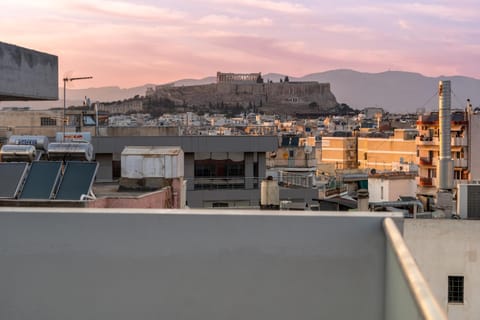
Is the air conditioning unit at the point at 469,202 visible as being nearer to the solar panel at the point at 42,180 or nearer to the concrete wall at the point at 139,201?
the concrete wall at the point at 139,201

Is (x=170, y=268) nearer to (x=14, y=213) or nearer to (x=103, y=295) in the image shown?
(x=103, y=295)

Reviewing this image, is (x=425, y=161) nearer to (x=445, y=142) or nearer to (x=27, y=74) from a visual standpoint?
(x=445, y=142)

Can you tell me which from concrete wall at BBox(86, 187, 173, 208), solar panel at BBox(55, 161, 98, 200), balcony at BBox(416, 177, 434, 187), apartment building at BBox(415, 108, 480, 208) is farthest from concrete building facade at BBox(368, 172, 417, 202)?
solar panel at BBox(55, 161, 98, 200)

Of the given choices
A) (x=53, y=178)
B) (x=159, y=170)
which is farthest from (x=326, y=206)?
(x=53, y=178)

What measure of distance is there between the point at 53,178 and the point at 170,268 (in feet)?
12.6

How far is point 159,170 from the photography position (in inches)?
366

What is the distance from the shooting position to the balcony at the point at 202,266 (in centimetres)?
351

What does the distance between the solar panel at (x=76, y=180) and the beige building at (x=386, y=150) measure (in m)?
44.2

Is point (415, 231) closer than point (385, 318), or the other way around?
point (385, 318)

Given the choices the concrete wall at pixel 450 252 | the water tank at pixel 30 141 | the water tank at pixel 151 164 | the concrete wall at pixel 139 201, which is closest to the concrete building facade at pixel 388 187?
the concrete wall at pixel 450 252

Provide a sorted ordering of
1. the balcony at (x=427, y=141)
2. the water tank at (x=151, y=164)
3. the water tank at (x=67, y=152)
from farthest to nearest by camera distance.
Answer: the balcony at (x=427, y=141)
the water tank at (x=151, y=164)
the water tank at (x=67, y=152)

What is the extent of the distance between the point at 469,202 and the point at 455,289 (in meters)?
2.42

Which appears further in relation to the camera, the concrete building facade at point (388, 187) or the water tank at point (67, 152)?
the concrete building facade at point (388, 187)

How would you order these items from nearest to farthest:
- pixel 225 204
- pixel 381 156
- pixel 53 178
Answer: pixel 53 178 → pixel 225 204 → pixel 381 156
